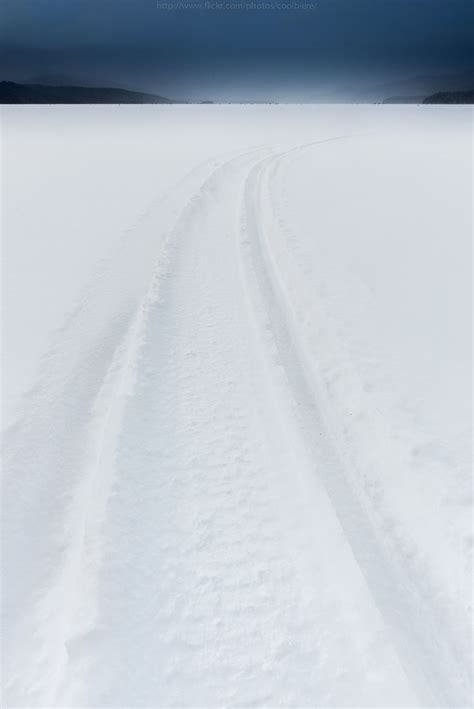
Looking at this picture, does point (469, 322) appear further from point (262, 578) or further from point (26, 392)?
point (26, 392)

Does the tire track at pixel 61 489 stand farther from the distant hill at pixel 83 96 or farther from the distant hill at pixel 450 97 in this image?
the distant hill at pixel 83 96

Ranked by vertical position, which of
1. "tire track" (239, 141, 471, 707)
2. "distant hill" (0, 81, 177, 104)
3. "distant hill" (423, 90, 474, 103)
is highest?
"distant hill" (0, 81, 177, 104)

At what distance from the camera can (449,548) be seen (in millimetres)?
2467

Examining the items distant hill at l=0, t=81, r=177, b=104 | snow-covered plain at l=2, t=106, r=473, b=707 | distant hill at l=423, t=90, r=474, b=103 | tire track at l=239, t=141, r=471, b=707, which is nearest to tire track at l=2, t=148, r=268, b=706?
snow-covered plain at l=2, t=106, r=473, b=707

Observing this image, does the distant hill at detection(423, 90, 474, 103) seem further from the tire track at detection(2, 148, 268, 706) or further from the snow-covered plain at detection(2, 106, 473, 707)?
the tire track at detection(2, 148, 268, 706)

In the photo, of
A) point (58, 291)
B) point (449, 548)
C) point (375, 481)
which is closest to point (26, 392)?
point (58, 291)

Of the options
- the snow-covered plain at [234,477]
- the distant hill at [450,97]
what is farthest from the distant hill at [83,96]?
the snow-covered plain at [234,477]

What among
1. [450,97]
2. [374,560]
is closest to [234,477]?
[374,560]

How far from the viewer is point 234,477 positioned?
9.21 ft

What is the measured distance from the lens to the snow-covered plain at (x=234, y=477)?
1962 mm

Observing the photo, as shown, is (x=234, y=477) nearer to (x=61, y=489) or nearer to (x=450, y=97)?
(x=61, y=489)

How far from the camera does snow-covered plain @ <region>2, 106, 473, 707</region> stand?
6.44 ft

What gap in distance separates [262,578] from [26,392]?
2.16 meters

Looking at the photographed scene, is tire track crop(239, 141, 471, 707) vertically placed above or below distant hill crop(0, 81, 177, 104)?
below
